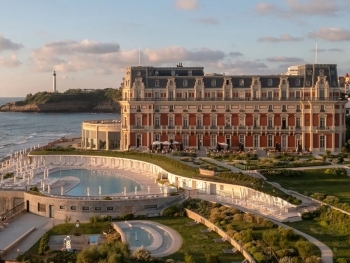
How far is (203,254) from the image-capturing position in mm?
29406

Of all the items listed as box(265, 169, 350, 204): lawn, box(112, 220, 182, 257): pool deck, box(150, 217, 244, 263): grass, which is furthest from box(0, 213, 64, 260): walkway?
box(265, 169, 350, 204): lawn

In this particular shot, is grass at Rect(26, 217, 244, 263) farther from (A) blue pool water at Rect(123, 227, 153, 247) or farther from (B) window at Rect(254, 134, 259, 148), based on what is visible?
(B) window at Rect(254, 134, 259, 148)

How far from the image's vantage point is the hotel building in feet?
221

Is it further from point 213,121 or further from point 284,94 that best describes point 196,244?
point 284,94

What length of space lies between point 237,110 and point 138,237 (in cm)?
3754

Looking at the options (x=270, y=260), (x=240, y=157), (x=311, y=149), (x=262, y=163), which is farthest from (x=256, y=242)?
(x=311, y=149)

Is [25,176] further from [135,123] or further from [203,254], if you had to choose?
[203,254]

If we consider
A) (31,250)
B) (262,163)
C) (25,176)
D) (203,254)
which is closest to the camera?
(203,254)

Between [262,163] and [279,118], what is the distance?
50.0 feet

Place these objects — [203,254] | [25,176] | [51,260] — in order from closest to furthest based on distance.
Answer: [51,260], [203,254], [25,176]

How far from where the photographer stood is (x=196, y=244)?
103 ft

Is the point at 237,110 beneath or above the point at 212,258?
above

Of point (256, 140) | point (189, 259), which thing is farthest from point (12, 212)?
point (256, 140)

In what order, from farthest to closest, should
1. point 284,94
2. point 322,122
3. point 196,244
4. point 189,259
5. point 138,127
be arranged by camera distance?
point 138,127, point 284,94, point 322,122, point 196,244, point 189,259
